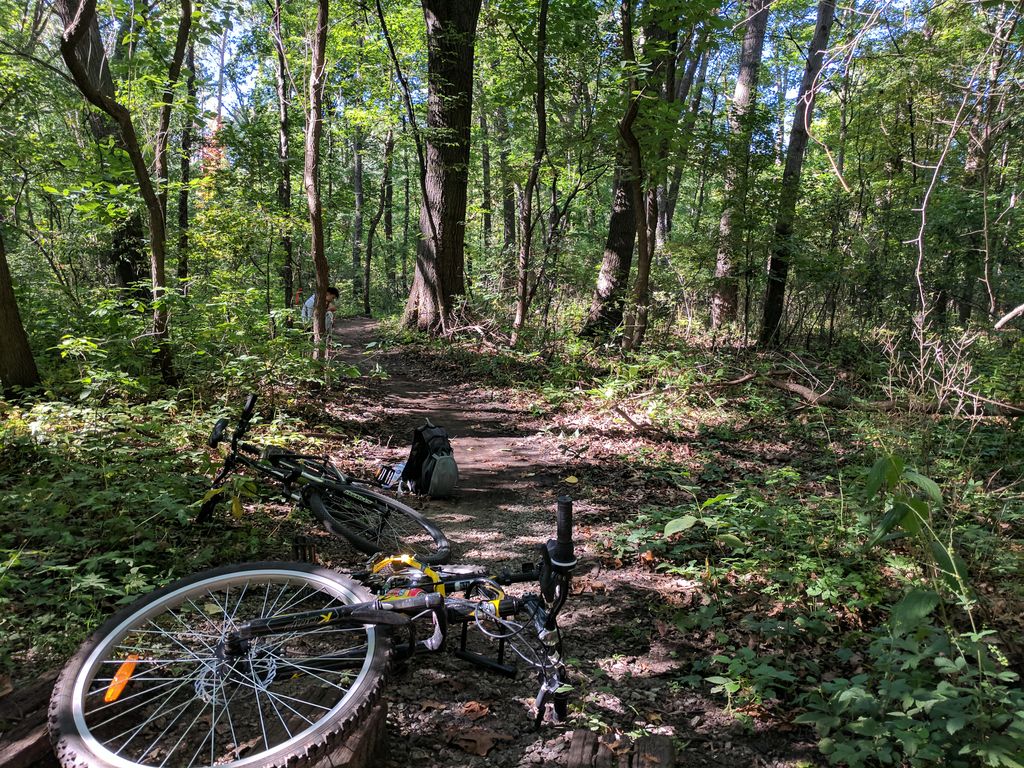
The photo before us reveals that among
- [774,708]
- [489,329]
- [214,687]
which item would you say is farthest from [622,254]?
[214,687]

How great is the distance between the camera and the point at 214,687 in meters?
2.33

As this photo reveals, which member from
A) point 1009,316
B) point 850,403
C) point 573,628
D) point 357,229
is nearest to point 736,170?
point 850,403

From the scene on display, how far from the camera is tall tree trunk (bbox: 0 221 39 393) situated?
5.32 metres

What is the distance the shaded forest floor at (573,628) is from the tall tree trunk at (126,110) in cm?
231

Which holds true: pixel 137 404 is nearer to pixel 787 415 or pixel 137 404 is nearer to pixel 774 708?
pixel 774 708

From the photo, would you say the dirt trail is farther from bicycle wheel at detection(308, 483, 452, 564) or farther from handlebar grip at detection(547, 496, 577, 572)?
handlebar grip at detection(547, 496, 577, 572)

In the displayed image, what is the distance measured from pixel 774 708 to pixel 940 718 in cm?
75

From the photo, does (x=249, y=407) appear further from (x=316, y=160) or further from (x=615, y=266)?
(x=615, y=266)

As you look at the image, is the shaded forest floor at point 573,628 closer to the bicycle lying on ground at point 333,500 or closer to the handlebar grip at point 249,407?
the bicycle lying on ground at point 333,500

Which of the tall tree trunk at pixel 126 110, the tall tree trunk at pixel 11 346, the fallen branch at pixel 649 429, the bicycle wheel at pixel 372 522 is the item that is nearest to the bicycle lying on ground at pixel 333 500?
the bicycle wheel at pixel 372 522

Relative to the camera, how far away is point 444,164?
12125mm

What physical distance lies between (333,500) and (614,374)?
6.07 meters

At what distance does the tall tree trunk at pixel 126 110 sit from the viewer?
15.7 ft

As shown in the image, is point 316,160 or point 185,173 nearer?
point 316,160
